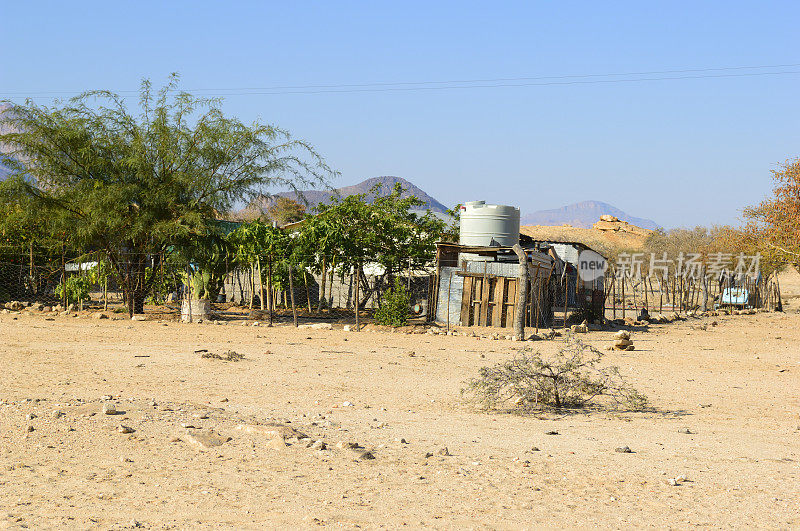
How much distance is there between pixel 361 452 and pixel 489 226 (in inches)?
572

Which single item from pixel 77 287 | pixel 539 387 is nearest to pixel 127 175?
pixel 77 287

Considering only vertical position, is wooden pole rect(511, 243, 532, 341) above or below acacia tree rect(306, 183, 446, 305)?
below

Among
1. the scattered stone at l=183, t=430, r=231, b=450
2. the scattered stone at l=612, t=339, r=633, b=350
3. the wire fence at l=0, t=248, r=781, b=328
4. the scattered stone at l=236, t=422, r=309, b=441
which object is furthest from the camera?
the wire fence at l=0, t=248, r=781, b=328

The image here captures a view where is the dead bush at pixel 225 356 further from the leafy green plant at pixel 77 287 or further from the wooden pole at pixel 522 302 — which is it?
the leafy green plant at pixel 77 287

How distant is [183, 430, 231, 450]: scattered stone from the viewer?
6.15 m

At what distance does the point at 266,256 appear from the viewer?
21.8 m

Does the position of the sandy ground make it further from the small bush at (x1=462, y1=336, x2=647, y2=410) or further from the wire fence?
the wire fence

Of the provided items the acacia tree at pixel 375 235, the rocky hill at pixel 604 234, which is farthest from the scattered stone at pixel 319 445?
the rocky hill at pixel 604 234

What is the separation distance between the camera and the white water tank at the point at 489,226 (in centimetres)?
2016

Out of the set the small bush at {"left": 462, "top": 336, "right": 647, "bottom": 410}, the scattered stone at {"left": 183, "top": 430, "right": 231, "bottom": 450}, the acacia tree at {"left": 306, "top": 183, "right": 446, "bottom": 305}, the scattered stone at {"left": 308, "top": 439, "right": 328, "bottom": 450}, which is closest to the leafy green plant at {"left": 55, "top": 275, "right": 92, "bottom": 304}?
the acacia tree at {"left": 306, "top": 183, "right": 446, "bottom": 305}

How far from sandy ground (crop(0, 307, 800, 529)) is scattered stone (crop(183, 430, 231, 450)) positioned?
0.15ft

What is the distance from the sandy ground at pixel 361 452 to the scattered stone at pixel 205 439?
5 cm

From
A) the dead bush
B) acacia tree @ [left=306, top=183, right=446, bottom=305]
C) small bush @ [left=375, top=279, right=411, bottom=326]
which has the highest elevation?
acacia tree @ [left=306, top=183, right=446, bottom=305]

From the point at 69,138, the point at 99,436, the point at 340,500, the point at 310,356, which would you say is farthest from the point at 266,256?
the point at 340,500
